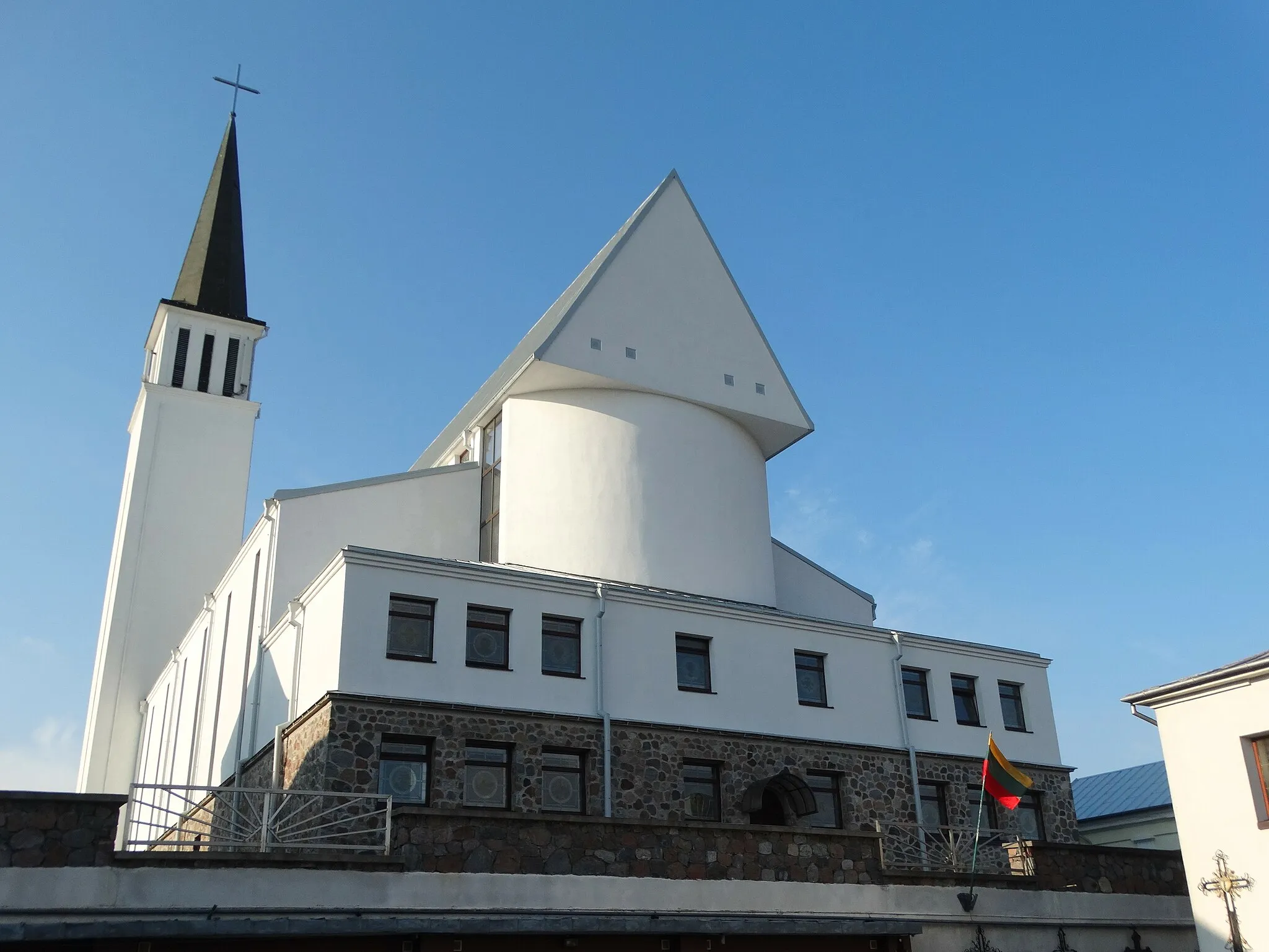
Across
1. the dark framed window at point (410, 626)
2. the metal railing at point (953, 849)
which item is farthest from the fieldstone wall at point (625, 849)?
the dark framed window at point (410, 626)

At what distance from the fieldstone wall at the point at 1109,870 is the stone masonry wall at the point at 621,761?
284cm

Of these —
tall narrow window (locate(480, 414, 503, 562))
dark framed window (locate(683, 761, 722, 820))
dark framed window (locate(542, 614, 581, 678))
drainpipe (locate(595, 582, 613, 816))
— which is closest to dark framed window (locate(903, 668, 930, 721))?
dark framed window (locate(683, 761, 722, 820))

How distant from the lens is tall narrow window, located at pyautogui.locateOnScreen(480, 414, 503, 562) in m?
28.0

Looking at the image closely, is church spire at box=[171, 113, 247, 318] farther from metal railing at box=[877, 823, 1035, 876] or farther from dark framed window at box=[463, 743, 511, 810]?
metal railing at box=[877, 823, 1035, 876]

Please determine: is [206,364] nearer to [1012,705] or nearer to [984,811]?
[1012,705]

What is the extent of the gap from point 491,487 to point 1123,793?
23.4 metres

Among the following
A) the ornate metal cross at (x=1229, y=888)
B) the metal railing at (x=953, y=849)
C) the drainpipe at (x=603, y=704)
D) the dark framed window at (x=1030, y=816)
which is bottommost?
the ornate metal cross at (x=1229, y=888)

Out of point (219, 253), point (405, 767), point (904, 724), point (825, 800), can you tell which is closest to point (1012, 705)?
point (904, 724)

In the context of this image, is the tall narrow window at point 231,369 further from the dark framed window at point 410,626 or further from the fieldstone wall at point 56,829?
the fieldstone wall at point 56,829

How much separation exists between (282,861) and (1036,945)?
12.8m

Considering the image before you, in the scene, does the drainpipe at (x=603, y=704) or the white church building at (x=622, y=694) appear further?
the drainpipe at (x=603, y=704)

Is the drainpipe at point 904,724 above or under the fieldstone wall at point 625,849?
above

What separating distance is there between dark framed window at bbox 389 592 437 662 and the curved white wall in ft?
18.0

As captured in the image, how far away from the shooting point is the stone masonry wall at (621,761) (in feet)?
63.2
